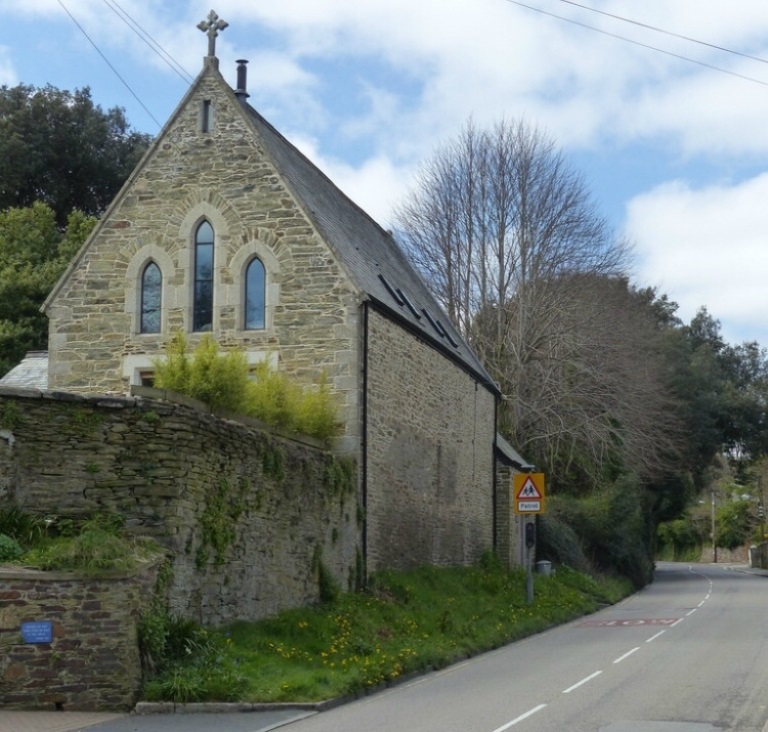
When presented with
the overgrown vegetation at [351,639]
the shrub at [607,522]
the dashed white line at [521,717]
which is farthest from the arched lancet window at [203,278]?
the shrub at [607,522]

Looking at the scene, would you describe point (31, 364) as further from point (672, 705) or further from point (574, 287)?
point (574, 287)

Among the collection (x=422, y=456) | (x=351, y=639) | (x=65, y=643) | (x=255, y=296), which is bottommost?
(x=351, y=639)

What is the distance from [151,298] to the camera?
78.1ft

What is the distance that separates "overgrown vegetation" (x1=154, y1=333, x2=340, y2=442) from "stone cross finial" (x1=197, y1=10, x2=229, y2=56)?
24.4 ft

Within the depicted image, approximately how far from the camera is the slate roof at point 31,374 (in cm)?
2539

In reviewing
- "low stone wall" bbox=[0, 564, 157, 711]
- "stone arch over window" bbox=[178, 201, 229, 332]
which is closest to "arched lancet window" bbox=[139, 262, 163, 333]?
"stone arch over window" bbox=[178, 201, 229, 332]

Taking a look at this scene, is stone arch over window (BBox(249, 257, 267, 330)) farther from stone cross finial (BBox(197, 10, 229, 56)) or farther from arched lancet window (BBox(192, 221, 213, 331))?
stone cross finial (BBox(197, 10, 229, 56))

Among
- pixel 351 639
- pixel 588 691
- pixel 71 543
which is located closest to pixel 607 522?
pixel 351 639

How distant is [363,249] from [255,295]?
4.68 m

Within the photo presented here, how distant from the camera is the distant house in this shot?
72.9 feet

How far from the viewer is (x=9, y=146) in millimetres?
47312

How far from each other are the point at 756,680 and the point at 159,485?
328 inches

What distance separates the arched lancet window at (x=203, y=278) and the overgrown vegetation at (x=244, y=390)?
3105 mm

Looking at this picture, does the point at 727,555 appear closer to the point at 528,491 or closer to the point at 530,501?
the point at 528,491
